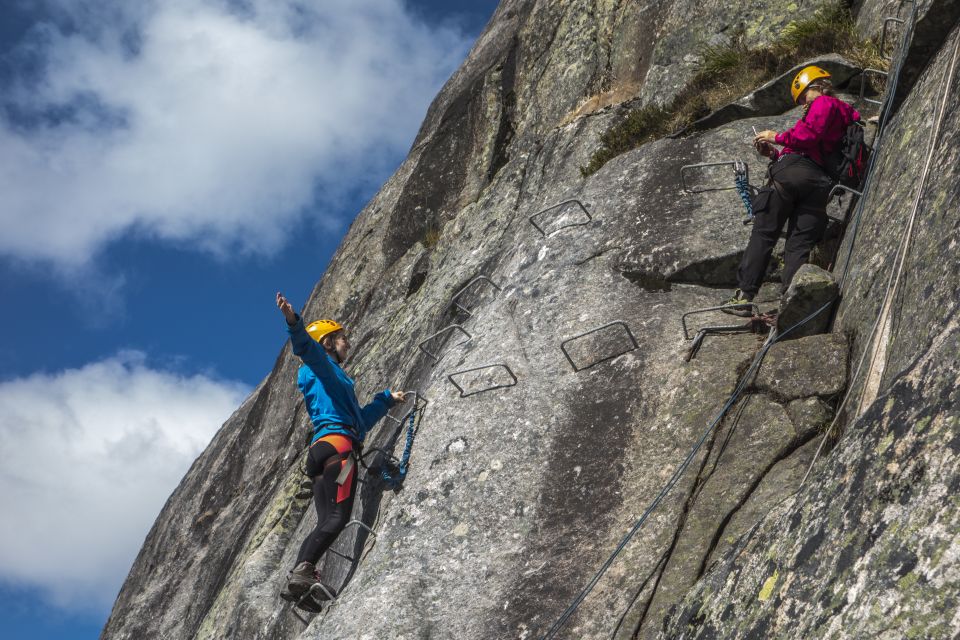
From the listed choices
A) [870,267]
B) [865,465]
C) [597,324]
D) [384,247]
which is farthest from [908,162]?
[384,247]

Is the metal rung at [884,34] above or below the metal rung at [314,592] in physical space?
above

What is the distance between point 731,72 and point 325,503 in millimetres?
8066

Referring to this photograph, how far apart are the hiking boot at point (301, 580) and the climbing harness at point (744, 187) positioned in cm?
598

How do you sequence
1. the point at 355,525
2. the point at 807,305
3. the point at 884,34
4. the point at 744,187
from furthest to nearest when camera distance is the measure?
1. the point at 884,34
2. the point at 744,187
3. the point at 355,525
4. the point at 807,305

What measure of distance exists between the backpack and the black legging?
5.96 meters

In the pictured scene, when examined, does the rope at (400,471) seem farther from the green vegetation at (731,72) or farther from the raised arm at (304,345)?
the green vegetation at (731,72)

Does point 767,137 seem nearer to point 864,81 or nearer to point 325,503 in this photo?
point 864,81

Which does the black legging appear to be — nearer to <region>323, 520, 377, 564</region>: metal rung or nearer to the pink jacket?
<region>323, 520, 377, 564</region>: metal rung

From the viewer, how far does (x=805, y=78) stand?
11367 mm

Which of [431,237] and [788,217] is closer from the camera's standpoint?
[788,217]

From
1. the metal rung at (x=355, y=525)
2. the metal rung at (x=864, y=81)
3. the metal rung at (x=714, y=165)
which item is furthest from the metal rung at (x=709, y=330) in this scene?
the metal rung at (x=864, y=81)

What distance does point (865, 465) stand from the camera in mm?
5129

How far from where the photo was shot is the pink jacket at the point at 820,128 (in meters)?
10.4

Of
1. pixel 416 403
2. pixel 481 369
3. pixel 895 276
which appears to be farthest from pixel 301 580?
pixel 895 276
